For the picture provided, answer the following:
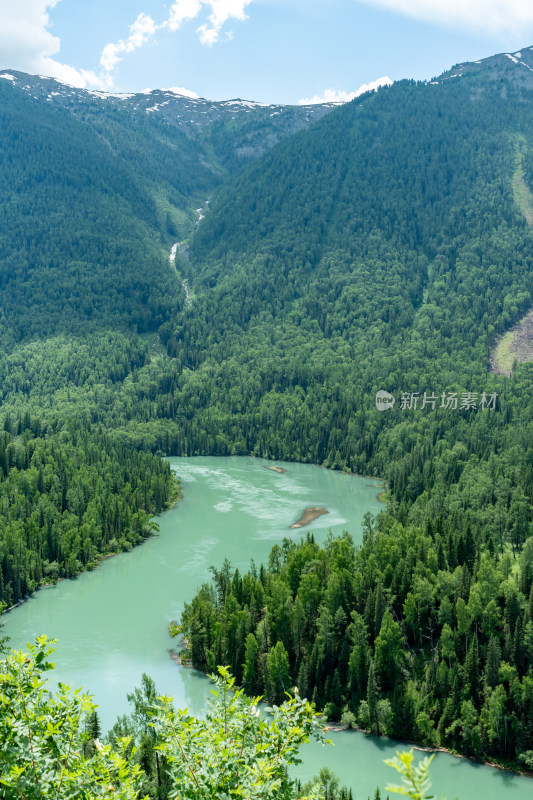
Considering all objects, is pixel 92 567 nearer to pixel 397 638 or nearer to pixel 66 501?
pixel 66 501

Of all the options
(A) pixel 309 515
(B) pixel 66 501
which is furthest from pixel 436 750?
(B) pixel 66 501

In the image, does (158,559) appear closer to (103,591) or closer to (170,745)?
(103,591)

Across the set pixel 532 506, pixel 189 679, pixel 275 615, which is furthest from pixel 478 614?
pixel 532 506

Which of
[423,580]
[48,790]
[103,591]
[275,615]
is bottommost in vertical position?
[103,591]

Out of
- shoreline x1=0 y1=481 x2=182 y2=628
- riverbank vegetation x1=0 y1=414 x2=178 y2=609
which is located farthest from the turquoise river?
riverbank vegetation x1=0 y1=414 x2=178 y2=609

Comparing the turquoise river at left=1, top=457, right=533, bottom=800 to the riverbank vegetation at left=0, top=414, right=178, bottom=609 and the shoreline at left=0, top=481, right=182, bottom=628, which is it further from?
the riverbank vegetation at left=0, top=414, right=178, bottom=609

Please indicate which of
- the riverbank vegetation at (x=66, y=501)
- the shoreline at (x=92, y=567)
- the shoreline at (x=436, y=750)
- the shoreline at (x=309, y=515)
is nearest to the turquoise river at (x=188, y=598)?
the shoreline at (x=436, y=750)
